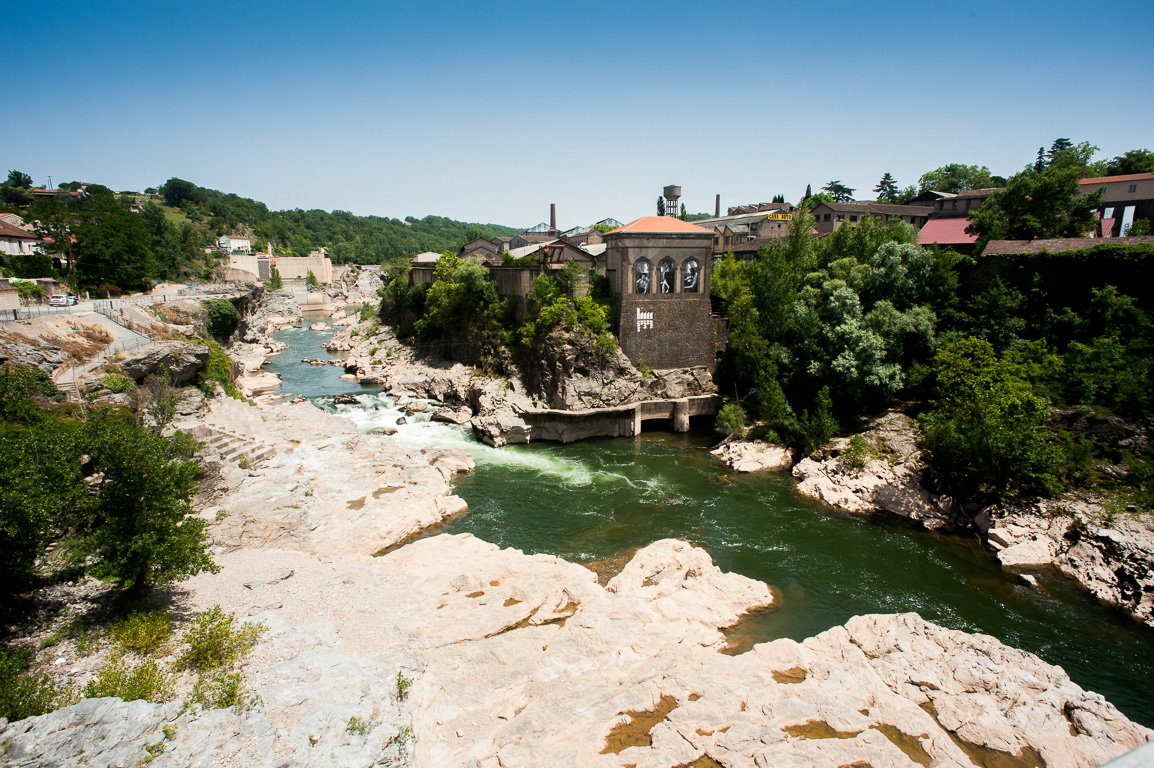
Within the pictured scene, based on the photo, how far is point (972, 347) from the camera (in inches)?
986

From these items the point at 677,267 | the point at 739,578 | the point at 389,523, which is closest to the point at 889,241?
the point at 677,267

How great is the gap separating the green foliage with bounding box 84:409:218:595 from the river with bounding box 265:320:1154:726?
9583mm

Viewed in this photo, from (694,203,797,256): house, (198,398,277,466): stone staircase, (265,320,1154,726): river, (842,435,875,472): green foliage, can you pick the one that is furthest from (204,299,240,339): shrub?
(842,435,875,472): green foliage

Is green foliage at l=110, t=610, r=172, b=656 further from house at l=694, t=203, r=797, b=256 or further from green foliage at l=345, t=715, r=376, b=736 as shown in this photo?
house at l=694, t=203, r=797, b=256

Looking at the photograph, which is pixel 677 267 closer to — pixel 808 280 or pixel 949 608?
pixel 808 280

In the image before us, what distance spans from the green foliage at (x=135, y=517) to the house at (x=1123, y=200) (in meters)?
52.4

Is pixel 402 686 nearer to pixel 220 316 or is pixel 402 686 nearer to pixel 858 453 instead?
pixel 858 453

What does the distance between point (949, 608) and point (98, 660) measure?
71.1 feet

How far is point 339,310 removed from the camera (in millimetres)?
92562

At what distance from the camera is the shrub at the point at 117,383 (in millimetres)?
23750

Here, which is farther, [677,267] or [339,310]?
[339,310]

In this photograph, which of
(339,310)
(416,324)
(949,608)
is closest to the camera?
(949,608)

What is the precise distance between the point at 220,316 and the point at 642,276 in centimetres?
3331

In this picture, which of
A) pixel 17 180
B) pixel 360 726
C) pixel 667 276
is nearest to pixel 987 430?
pixel 667 276
